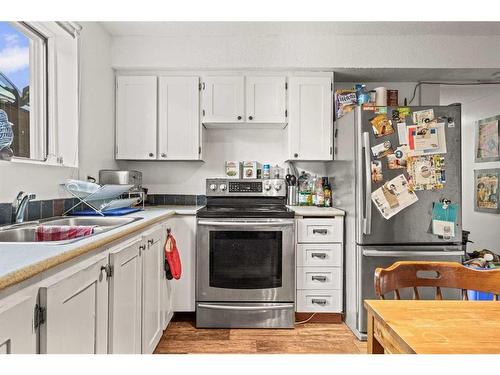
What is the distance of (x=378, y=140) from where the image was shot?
101 inches

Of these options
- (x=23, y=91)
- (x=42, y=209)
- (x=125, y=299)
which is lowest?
(x=125, y=299)

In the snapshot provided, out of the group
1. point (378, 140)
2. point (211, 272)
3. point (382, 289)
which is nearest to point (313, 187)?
point (378, 140)

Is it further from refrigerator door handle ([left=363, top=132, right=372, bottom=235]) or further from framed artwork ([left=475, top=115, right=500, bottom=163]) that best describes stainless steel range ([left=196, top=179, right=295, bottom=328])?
framed artwork ([left=475, top=115, right=500, bottom=163])

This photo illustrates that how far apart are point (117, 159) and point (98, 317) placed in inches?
78.9

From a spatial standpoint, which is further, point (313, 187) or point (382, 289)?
point (313, 187)

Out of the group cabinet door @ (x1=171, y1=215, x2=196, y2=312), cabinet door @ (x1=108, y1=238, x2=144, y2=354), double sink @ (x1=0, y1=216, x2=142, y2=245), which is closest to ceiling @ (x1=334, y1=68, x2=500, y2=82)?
cabinet door @ (x1=171, y1=215, x2=196, y2=312)

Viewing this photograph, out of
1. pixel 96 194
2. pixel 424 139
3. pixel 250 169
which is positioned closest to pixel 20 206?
pixel 96 194

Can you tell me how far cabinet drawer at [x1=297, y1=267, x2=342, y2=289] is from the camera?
9.27ft

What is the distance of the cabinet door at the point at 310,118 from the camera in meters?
3.13

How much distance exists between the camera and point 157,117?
3.14 meters

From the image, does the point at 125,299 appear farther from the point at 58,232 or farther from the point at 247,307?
the point at 247,307

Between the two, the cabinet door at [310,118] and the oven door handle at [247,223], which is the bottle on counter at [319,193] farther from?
the oven door handle at [247,223]

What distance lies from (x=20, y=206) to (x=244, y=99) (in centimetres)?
195
